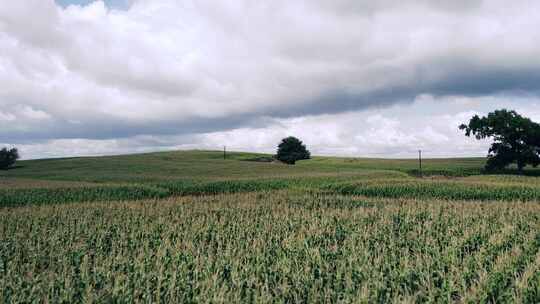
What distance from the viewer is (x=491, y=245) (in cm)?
1106

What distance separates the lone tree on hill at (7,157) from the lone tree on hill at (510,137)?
275 feet

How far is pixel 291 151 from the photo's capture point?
99188 mm

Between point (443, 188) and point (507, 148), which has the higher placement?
point (507, 148)

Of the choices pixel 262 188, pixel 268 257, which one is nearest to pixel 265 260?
pixel 268 257

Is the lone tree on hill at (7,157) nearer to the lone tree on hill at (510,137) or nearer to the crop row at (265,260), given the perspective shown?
the crop row at (265,260)

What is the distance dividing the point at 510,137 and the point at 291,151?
170 feet

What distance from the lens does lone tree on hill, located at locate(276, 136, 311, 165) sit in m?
98.3

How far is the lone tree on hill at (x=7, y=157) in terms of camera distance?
75.2 m

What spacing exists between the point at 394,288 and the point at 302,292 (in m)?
1.80

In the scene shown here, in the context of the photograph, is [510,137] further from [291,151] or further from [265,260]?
[265,260]

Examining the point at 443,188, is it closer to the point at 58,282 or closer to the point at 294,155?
the point at 58,282

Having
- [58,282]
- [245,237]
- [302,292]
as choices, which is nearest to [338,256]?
[302,292]

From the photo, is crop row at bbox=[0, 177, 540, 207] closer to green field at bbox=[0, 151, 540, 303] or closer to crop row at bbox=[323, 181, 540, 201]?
crop row at bbox=[323, 181, 540, 201]

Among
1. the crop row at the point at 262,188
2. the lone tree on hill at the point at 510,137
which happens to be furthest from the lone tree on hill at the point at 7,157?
the lone tree on hill at the point at 510,137
